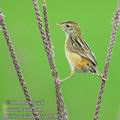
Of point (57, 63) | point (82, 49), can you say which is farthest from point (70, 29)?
point (57, 63)

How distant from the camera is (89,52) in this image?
0.68 metres

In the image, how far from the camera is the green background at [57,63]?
853mm

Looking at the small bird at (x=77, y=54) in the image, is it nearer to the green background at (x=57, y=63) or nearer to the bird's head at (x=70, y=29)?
the bird's head at (x=70, y=29)

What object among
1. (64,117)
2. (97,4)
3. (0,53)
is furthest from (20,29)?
(64,117)

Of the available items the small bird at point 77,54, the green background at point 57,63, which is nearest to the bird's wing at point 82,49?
the small bird at point 77,54

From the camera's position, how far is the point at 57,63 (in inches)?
32.5

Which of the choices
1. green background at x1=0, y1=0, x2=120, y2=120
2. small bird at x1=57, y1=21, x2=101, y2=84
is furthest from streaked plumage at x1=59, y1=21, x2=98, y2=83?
green background at x1=0, y1=0, x2=120, y2=120

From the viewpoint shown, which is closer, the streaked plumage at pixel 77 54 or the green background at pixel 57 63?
the streaked plumage at pixel 77 54

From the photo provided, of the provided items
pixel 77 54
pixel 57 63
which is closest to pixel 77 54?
pixel 77 54

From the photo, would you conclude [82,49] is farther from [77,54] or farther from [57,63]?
[57,63]

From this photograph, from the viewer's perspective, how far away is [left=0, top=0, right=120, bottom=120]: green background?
853mm

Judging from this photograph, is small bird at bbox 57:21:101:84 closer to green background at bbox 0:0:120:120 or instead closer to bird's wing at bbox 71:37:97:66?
bird's wing at bbox 71:37:97:66

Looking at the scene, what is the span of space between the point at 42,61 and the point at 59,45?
8cm

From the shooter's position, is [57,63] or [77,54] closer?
[77,54]
